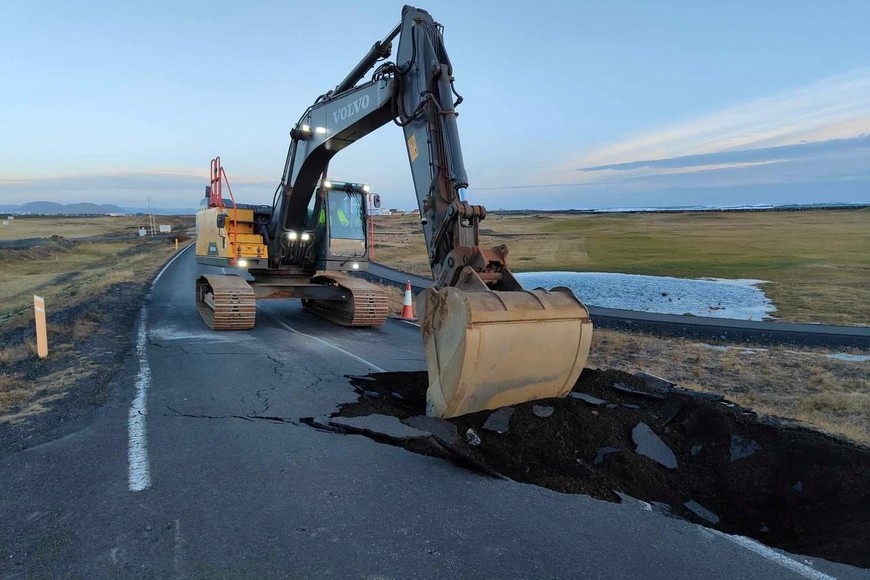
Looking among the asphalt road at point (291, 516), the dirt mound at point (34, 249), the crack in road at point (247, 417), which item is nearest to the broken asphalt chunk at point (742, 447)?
the asphalt road at point (291, 516)

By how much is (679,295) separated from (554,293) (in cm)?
1744

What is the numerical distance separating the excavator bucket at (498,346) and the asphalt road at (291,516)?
81 centimetres

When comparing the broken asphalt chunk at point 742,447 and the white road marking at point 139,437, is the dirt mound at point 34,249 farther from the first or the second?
the broken asphalt chunk at point 742,447

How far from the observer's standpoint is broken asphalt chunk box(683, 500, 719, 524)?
4.46 metres

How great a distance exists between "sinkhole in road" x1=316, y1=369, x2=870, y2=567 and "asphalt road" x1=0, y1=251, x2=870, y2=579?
1.02 ft

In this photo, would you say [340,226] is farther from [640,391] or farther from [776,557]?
[776,557]

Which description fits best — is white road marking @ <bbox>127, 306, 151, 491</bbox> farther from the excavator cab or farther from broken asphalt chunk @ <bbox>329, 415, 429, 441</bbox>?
the excavator cab

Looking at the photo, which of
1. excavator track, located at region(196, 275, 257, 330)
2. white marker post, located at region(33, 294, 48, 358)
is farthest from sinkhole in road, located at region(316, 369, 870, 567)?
white marker post, located at region(33, 294, 48, 358)

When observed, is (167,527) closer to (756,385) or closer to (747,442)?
Answer: (747,442)

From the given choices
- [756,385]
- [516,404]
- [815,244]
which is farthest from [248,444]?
[815,244]

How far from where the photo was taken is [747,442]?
5.27 m

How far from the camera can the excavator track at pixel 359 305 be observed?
11.9m

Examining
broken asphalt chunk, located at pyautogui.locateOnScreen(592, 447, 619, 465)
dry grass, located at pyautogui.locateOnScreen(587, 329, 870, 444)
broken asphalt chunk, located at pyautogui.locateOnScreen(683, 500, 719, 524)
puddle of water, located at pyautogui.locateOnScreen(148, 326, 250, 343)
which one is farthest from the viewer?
puddle of water, located at pyautogui.locateOnScreen(148, 326, 250, 343)

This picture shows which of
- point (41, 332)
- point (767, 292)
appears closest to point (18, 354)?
point (41, 332)
